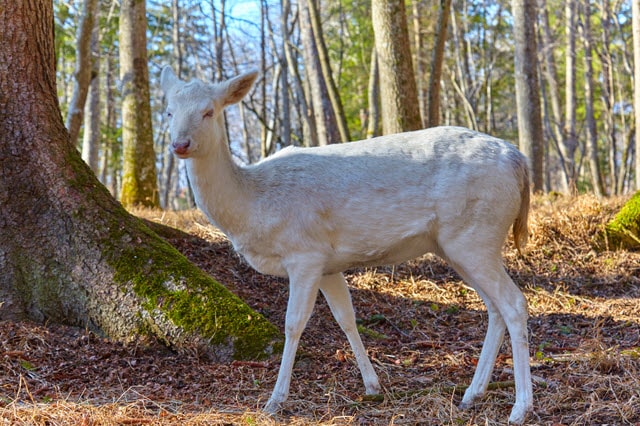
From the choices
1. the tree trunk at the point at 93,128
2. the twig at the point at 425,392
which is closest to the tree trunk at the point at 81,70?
the tree trunk at the point at 93,128

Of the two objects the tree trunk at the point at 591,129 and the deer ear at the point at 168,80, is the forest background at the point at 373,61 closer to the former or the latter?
the tree trunk at the point at 591,129

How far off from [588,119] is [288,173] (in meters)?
19.4

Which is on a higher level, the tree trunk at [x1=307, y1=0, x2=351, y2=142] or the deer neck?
the tree trunk at [x1=307, y1=0, x2=351, y2=142]

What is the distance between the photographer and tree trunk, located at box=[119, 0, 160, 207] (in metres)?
11.9

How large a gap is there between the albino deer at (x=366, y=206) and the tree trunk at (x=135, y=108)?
7346 mm

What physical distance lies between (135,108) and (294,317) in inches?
336

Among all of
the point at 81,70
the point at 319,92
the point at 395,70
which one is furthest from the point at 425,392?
the point at 81,70

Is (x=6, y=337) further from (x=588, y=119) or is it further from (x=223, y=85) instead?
(x=588, y=119)

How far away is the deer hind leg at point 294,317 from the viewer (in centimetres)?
451

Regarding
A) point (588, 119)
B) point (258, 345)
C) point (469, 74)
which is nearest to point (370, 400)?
point (258, 345)

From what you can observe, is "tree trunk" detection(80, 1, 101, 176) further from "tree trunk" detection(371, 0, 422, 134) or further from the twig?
the twig

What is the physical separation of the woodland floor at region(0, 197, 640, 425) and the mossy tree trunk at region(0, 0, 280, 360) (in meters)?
0.22

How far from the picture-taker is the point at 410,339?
→ 20.9 feet

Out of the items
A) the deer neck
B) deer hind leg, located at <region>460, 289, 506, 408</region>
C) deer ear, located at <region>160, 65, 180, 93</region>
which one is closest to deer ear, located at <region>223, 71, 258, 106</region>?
the deer neck
